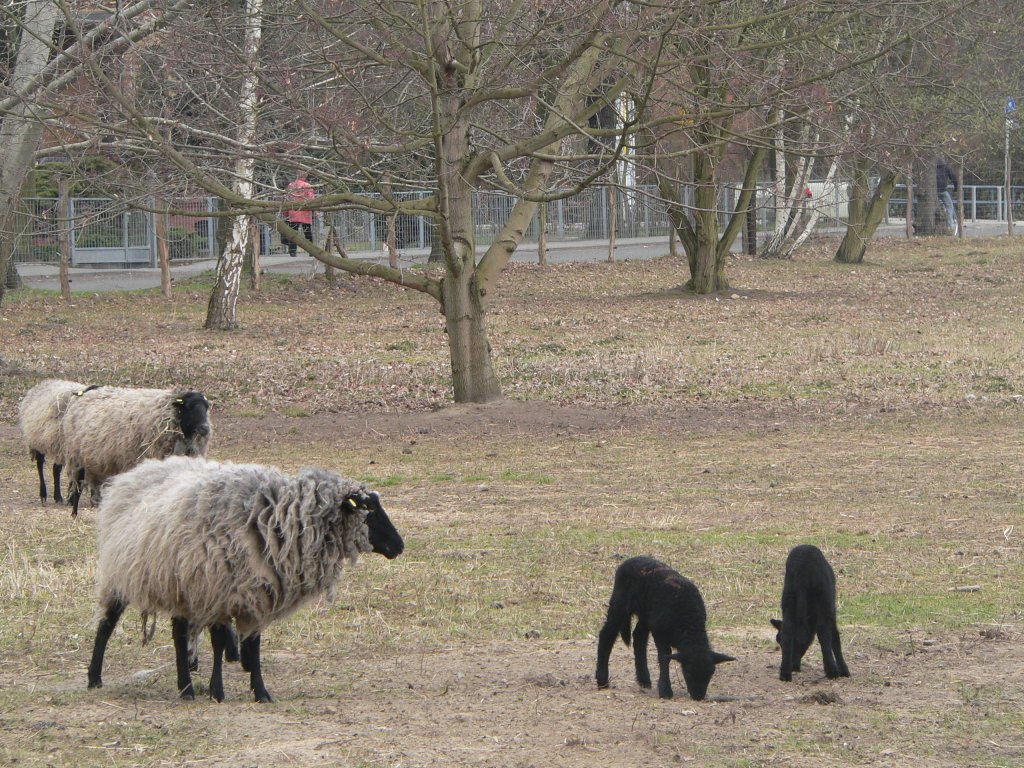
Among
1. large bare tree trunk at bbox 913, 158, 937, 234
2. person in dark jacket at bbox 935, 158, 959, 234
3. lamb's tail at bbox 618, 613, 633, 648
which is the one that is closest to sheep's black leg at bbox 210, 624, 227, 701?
lamb's tail at bbox 618, 613, 633, 648

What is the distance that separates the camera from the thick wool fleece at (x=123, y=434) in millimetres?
10750

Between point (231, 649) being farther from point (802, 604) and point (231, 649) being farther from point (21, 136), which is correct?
point (21, 136)

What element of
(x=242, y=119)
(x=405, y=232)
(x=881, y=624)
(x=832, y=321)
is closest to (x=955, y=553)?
(x=881, y=624)

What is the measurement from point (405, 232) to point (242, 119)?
23224 mm

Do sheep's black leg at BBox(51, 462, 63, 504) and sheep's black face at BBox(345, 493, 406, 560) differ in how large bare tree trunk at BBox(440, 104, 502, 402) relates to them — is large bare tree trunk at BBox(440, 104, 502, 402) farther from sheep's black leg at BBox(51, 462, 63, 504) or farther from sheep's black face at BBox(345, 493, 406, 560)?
sheep's black face at BBox(345, 493, 406, 560)

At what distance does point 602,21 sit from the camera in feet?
45.6

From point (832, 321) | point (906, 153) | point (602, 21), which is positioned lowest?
point (832, 321)

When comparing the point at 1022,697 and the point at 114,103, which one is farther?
the point at 114,103

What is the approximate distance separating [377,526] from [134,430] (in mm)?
4629

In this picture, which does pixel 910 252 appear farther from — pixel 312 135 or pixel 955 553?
pixel 955 553

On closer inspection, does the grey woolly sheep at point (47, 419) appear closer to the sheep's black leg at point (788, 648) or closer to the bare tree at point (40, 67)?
the bare tree at point (40, 67)

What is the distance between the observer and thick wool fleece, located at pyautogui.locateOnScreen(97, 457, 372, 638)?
253 inches

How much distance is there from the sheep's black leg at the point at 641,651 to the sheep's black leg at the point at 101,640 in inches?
108

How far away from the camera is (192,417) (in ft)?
35.4
